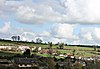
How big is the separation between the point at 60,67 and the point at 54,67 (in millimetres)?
9051

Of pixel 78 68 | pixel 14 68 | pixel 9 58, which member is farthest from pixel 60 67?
pixel 9 58

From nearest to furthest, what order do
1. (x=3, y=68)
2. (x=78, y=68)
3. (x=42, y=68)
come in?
(x=3, y=68)
(x=78, y=68)
(x=42, y=68)

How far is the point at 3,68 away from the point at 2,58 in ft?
191

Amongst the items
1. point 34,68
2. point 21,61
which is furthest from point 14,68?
point 21,61

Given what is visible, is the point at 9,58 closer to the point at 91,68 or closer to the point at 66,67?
the point at 66,67

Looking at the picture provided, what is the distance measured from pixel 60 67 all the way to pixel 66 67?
10.9 feet

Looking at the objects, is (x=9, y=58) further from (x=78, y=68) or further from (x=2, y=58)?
(x=78, y=68)

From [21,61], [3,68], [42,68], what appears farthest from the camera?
[21,61]

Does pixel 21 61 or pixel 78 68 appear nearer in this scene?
pixel 78 68

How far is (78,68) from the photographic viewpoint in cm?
14988

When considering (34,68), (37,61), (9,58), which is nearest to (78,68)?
(34,68)

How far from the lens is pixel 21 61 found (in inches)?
7495

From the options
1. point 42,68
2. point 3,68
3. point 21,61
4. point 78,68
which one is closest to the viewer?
point 3,68

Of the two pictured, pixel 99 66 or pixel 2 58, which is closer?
pixel 99 66
